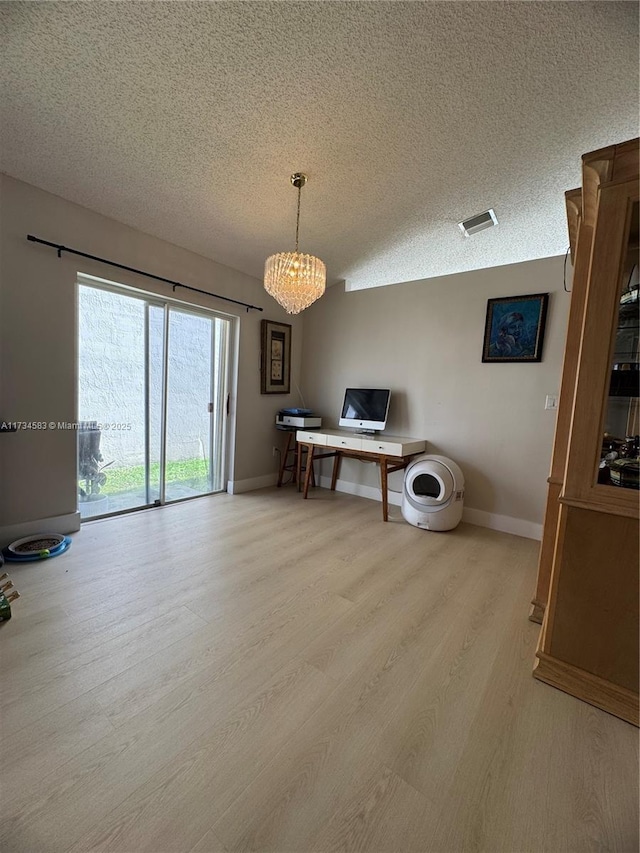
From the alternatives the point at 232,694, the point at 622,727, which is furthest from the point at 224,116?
the point at 622,727

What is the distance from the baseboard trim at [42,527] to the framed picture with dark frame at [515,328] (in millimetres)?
3767

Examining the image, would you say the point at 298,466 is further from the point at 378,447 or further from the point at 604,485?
the point at 604,485

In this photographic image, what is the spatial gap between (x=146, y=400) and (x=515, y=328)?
3400mm

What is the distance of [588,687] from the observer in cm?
138

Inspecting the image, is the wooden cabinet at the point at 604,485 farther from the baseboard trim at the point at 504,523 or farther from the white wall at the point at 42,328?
the white wall at the point at 42,328

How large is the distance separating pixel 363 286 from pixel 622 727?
391cm

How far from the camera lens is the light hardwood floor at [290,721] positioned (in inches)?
36.7

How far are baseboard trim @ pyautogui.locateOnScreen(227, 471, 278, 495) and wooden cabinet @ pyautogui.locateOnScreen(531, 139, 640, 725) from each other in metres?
3.13

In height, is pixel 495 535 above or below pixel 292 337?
below

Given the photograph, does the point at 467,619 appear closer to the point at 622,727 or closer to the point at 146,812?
the point at 622,727

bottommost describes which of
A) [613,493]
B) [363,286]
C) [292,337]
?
[613,493]

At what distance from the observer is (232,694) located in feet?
4.35

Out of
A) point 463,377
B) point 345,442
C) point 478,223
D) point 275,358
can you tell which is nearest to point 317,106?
point 478,223

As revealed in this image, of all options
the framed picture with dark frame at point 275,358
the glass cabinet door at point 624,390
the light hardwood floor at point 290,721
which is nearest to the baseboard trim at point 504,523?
the light hardwood floor at point 290,721
